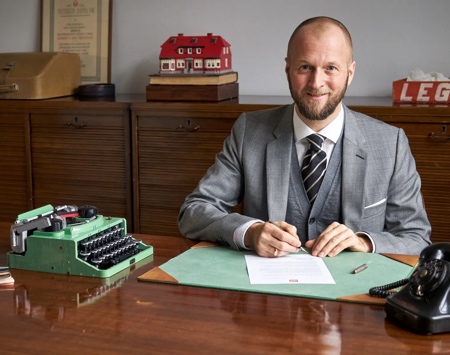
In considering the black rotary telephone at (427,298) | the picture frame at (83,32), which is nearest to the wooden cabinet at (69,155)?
the picture frame at (83,32)

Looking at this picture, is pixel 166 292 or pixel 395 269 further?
pixel 395 269

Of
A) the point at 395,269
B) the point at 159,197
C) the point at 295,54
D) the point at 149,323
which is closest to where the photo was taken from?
the point at 149,323

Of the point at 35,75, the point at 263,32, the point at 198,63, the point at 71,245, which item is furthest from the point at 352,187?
the point at 35,75

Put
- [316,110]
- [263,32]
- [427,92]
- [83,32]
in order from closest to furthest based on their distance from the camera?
[316,110], [427,92], [263,32], [83,32]

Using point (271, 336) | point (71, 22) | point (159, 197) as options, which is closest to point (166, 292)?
point (271, 336)

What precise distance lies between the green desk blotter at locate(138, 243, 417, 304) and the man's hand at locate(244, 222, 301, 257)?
0.06 meters

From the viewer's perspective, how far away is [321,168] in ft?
7.95

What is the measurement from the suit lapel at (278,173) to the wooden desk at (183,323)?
711 mm

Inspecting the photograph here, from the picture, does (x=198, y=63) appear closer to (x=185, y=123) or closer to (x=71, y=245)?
(x=185, y=123)

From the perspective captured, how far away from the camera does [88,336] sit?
1506mm

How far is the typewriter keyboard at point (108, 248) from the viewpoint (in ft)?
6.30

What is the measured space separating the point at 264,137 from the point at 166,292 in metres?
0.92

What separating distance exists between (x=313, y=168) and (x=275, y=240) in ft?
1.59

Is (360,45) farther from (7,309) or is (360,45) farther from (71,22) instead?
(7,309)
